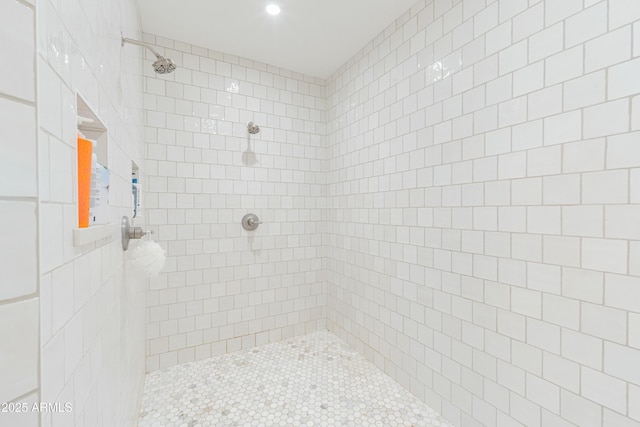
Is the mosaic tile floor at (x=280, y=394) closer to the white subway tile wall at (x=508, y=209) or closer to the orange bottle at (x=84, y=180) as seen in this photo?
the white subway tile wall at (x=508, y=209)

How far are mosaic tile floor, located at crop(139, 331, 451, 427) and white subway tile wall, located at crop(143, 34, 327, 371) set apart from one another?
0.23m

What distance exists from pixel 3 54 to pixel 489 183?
1.40 m

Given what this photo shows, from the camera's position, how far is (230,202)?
2059mm

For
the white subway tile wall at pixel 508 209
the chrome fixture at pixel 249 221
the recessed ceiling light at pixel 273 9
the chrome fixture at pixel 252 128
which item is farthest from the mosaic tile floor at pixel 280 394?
the recessed ceiling light at pixel 273 9

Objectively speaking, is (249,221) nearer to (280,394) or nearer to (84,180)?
(280,394)

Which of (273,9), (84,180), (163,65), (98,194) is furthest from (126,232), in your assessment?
(273,9)

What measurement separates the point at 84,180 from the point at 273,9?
1.52m

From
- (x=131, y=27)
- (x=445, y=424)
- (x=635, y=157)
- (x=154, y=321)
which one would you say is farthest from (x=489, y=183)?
(x=154, y=321)

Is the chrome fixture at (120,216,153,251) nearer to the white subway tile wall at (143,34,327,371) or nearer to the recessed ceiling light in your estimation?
the white subway tile wall at (143,34,327,371)

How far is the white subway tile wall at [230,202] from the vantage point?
73.3 inches

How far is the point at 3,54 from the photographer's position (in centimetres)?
30

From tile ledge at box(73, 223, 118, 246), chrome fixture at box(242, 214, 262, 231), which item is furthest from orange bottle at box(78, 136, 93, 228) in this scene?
chrome fixture at box(242, 214, 262, 231)

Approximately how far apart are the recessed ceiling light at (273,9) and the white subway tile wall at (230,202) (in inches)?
21.3

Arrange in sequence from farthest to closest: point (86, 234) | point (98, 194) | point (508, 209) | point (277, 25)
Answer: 1. point (277, 25)
2. point (508, 209)
3. point (98, 194)
4. point (86, 234)
